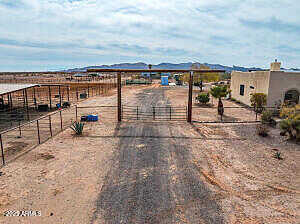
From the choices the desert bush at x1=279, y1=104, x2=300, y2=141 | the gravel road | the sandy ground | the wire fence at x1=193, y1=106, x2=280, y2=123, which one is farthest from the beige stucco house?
the gravel road

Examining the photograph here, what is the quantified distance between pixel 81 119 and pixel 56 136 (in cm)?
476

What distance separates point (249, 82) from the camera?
27.4 meters

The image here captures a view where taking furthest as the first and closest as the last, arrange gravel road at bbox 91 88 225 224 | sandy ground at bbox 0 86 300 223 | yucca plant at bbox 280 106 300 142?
yucca plant at bbox 280 106 300 142, sandy ground at bbox 0 86 300 223, gravel road at bbox 91 88 225 224

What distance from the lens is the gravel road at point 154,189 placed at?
6742 mm

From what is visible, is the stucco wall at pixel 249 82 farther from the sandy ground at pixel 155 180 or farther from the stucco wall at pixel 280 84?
A: the sandy ground at pixel 155 180

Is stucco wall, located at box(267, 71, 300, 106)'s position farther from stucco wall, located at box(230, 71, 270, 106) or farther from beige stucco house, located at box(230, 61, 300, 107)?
stucco wall, located at box(230, 71, 270, 106)

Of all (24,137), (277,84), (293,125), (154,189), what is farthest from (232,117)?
(24,137)

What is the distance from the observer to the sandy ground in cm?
686

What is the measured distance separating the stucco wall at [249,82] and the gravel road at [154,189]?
15016 mm

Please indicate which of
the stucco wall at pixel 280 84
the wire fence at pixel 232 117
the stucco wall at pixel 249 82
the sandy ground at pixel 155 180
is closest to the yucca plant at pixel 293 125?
the sandy ground at pixel 155 180

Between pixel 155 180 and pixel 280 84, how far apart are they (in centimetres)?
2016

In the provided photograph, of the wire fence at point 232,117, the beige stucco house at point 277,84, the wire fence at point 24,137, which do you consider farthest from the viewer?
the beige stucco house at point 277,84

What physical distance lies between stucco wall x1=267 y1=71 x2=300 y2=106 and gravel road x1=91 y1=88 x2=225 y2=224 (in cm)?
1462

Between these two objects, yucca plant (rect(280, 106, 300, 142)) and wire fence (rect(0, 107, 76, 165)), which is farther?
yucca plant (rect(280, 106, 300, 142))
